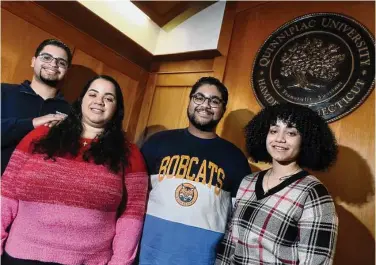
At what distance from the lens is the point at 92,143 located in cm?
108

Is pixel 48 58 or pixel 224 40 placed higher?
pixel 224 40

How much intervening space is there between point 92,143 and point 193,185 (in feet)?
1.33

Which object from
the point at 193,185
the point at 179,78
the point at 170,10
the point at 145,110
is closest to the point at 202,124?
the point at 193,185

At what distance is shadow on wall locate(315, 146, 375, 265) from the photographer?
1.31 metres

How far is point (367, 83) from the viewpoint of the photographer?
1461 millimetres

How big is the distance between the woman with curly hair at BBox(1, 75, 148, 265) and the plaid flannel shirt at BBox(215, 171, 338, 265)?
0.39 meters

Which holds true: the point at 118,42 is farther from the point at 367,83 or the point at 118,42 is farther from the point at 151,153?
the point at 367,83

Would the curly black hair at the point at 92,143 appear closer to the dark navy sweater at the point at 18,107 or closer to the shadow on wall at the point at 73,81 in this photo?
the dark navy sweater at the point at 18,107

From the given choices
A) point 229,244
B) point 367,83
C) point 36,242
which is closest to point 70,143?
point 36,242

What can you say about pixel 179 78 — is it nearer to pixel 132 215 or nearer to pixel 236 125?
pixel 236 125

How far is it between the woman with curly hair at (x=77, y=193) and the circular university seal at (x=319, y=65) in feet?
3.29

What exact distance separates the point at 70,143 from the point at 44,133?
0.12 metres

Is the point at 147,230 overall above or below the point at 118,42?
below

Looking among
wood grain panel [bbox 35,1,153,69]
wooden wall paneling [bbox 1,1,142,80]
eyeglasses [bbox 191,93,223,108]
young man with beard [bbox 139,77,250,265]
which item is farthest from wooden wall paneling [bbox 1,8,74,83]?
eyeglasses [bbox 191,93,223,108]
